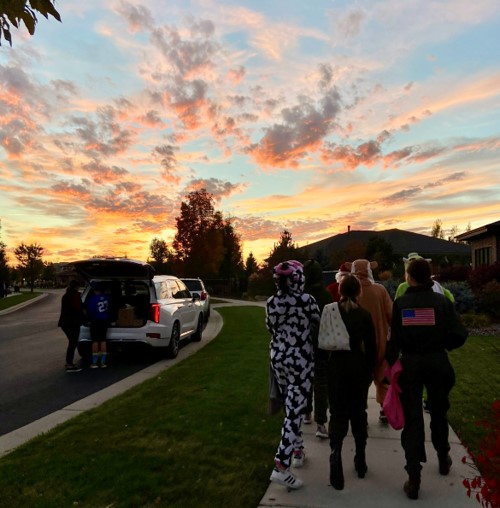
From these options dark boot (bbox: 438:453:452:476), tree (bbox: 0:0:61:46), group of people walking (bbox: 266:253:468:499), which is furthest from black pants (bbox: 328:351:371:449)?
tree (bbox: 0:0:61:46)

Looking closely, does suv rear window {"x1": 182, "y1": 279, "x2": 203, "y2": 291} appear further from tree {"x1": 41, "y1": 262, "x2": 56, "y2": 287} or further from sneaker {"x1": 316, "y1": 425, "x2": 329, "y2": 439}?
tree {"x1": 41, "y1": 262, "x2": 56, "y2": 287}

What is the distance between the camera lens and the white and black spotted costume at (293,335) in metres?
4.26

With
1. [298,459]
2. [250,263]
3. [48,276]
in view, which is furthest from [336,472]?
[48,276]

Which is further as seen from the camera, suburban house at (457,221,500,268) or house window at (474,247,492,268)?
house window at (474,247,492,268)

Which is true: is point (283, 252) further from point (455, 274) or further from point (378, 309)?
point (378, 309)

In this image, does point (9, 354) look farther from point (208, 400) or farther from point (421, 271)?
point (421, 271)

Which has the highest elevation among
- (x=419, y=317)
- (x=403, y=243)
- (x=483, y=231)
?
(x=403, y=243)

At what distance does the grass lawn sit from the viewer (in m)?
3.95

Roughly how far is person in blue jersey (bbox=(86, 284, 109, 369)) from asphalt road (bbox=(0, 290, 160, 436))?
0.31m

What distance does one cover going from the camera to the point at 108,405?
22.7 feet

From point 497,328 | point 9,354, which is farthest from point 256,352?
point 497,328

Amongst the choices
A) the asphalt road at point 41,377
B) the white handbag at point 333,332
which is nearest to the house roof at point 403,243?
the asphalt road at point 41,377

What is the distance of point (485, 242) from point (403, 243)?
28336mm

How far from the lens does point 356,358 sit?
4117 millimetres
